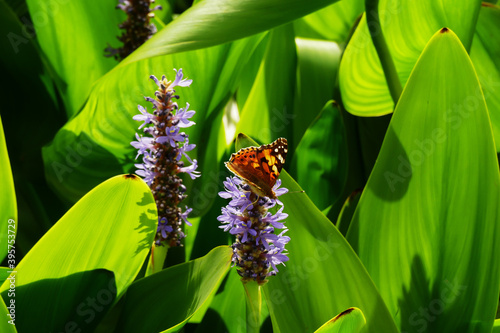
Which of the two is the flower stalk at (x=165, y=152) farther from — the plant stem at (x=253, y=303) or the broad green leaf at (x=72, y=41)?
the broad green leaf at (x=72, y=41)

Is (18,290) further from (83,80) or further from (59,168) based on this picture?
(83,80)

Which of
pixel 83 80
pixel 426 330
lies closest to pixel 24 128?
pixel 83 80

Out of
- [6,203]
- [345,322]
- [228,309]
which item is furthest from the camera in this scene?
[228,309]

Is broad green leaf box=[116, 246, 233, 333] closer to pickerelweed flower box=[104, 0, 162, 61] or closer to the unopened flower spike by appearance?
the unopened flower spike

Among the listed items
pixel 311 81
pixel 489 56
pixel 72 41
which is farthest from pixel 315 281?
pixel 72 41

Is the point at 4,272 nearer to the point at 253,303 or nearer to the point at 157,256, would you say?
the point at 157,256

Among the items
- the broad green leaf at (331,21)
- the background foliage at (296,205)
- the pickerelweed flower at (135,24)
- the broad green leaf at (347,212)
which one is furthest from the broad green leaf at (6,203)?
the broad green leaf at (331,21)
